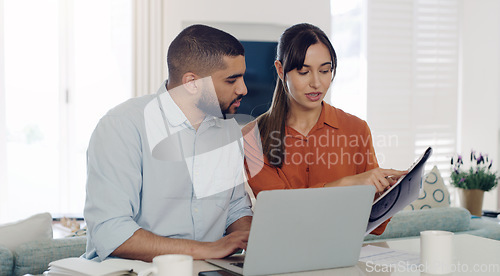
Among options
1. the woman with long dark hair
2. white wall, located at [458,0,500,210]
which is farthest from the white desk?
white wall, located at [458,0,500,210]

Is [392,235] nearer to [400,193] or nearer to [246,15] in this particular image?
[400,193]

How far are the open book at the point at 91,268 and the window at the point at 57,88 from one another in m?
3.73

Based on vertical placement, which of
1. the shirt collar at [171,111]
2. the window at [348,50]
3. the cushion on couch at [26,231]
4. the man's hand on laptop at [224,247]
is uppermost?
the window at [348,50]

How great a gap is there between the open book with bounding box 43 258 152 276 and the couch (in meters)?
0.50

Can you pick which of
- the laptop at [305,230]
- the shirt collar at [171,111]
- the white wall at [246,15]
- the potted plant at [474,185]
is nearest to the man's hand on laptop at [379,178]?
the laptop at [305,230]

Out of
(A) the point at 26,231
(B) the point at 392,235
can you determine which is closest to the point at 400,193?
(B) the point at 392,235

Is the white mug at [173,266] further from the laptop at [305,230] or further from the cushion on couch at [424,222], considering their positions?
the cushion on couch at [424,222]

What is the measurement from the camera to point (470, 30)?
17.5 feet

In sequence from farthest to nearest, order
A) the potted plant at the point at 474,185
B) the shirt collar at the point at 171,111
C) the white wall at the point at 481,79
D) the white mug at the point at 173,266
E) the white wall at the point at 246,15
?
the white wall at the point at 481,79 → the white wall at the point at 246,15 → the potted plant at the point at 474,185 → the shirt collar at the point at 171,111 → the white mug at the point at 173,266

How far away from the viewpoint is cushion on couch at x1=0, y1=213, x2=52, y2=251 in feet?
5.28

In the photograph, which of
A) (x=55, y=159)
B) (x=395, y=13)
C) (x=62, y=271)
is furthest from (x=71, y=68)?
(x=62, y=271)

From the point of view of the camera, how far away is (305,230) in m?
1.08

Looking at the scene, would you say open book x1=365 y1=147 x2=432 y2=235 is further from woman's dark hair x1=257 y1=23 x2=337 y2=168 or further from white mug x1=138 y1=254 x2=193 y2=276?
white mug x1=138 y1=254 x2=193 y2=276

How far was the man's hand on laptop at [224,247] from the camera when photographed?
1279 mm
